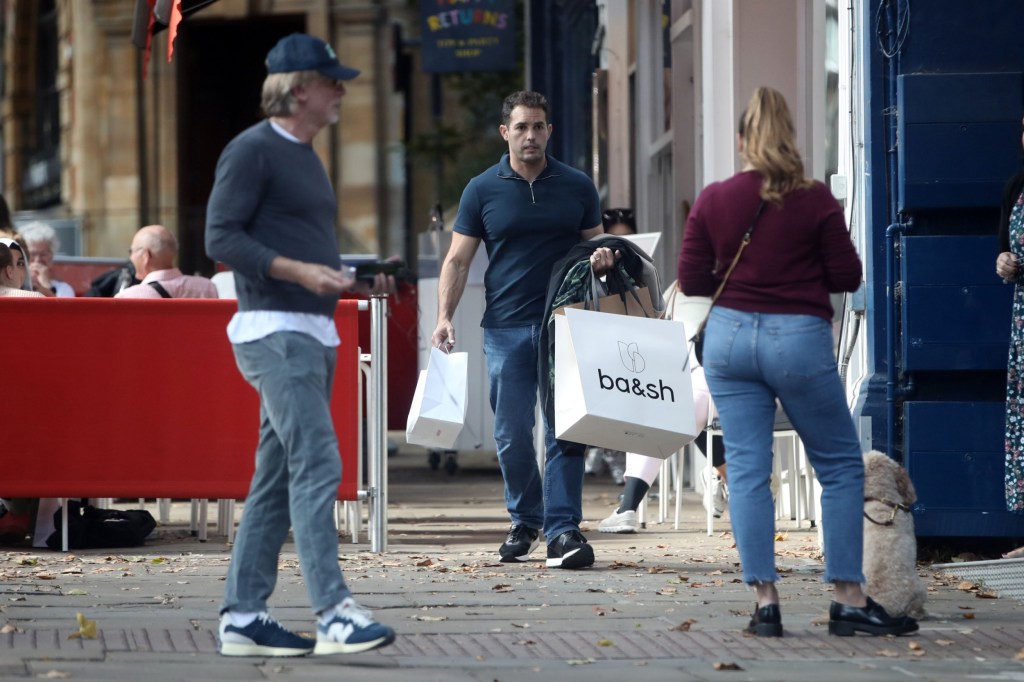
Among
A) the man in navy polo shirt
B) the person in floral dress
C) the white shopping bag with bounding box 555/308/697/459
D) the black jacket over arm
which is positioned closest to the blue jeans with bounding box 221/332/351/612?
the white shopping bag with bounding box 555/308/697/459

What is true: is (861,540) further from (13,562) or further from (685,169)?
(685,169)

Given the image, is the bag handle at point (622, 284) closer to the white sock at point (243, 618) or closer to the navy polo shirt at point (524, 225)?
the navy polo shirt at point (524, 225)

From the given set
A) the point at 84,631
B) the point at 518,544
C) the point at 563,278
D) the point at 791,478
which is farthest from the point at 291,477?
the point at 791,478

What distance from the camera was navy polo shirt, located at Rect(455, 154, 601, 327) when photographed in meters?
8.13

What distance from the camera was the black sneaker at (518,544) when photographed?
330 inches

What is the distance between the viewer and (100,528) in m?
9.16

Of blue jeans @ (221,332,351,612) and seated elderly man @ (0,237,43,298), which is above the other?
seated elderly man @ (0,237,43,298)

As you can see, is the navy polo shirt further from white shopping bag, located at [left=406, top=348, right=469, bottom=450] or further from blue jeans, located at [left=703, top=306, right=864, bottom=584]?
blue jeans, located at [left=703, top=306, right=864, bottom=584]

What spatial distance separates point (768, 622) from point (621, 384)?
63.0 inches

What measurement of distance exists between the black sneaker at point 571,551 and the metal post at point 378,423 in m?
Answer: 1.04

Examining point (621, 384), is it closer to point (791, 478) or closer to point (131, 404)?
point (131, 404)

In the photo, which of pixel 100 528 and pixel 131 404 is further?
pixel 100 528

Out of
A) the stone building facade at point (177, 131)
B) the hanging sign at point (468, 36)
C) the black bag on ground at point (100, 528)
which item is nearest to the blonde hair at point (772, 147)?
the black bag on ground at point (100, 528)

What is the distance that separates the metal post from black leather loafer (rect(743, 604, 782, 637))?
2889 mm
